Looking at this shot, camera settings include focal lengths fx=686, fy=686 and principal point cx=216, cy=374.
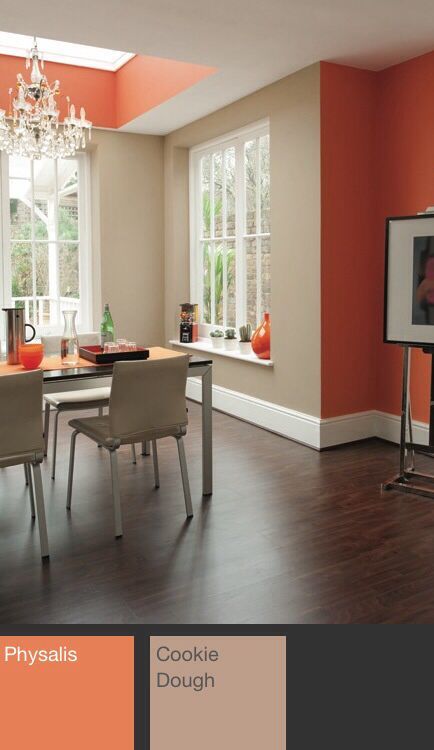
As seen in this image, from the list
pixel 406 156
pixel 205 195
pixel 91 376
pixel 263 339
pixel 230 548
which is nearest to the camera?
pixel 230 548

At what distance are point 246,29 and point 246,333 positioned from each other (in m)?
2.46

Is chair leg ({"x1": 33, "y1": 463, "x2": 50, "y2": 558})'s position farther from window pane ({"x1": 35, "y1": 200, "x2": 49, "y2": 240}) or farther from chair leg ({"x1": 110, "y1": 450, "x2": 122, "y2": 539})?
window pane ({"x1": 35, "y1": 200, "x2": 49, "y2": 240})

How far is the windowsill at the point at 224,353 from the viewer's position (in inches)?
210

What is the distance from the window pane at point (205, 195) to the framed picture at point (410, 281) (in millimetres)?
2918

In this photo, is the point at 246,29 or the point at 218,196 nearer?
the point at 246,29

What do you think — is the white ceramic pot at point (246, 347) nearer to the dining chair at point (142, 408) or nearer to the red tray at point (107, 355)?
the red tray at point (107, 355)

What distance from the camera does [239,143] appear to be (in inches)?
230

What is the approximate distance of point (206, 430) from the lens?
3.67 metres

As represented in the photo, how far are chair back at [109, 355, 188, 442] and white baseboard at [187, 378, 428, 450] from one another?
1.57 metres

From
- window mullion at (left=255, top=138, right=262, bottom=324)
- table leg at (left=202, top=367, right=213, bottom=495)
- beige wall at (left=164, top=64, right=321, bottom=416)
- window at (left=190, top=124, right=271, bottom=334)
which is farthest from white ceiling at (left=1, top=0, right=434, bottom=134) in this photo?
table leg at (left=202, top=367, right=213, bottom=495)

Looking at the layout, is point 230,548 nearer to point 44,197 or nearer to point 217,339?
point 217,339

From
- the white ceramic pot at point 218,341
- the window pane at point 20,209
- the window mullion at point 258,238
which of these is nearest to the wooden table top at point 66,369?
the window mullion at point 258,238

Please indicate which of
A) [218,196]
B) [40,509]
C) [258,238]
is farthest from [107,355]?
→ [218,196]

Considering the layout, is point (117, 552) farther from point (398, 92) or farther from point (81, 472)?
point (398, 92)
